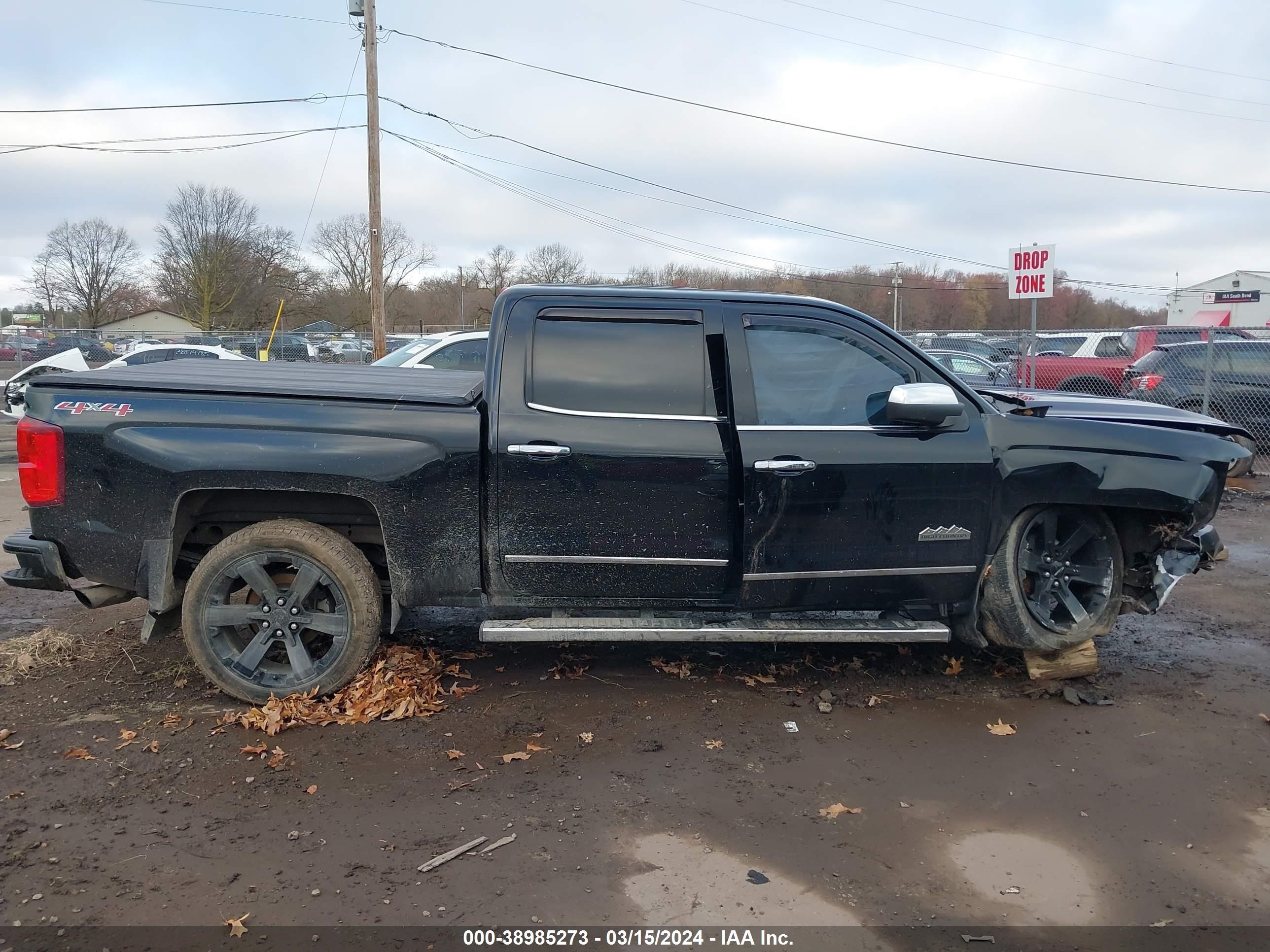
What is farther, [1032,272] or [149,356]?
[149,356]

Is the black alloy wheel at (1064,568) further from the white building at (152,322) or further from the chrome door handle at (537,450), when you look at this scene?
the white building at (152,322)

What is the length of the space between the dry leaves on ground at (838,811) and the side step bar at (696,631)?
875mm

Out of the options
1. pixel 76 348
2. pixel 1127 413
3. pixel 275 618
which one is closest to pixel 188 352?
pixel 76 348

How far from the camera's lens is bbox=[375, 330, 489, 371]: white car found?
10.1 meters

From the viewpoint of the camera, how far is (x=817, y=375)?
14.4 ft

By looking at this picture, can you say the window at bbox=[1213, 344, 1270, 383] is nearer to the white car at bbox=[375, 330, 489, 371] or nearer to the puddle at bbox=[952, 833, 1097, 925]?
the white car at bbox=[375, 330, 489, 371]

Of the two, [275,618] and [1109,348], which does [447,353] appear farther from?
[1109,348]

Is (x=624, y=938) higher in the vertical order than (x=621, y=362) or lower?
lower

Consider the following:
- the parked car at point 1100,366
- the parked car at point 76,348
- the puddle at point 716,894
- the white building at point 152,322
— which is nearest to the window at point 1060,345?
the parked car at point 1100,366

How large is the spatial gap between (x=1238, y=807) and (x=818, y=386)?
8.00ft

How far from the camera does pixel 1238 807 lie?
3.56 m

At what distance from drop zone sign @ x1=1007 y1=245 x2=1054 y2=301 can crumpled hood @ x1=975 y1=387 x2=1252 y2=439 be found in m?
8.15

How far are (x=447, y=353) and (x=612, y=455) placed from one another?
A: 6.67m

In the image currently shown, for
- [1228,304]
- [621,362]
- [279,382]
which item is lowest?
[279,382]
